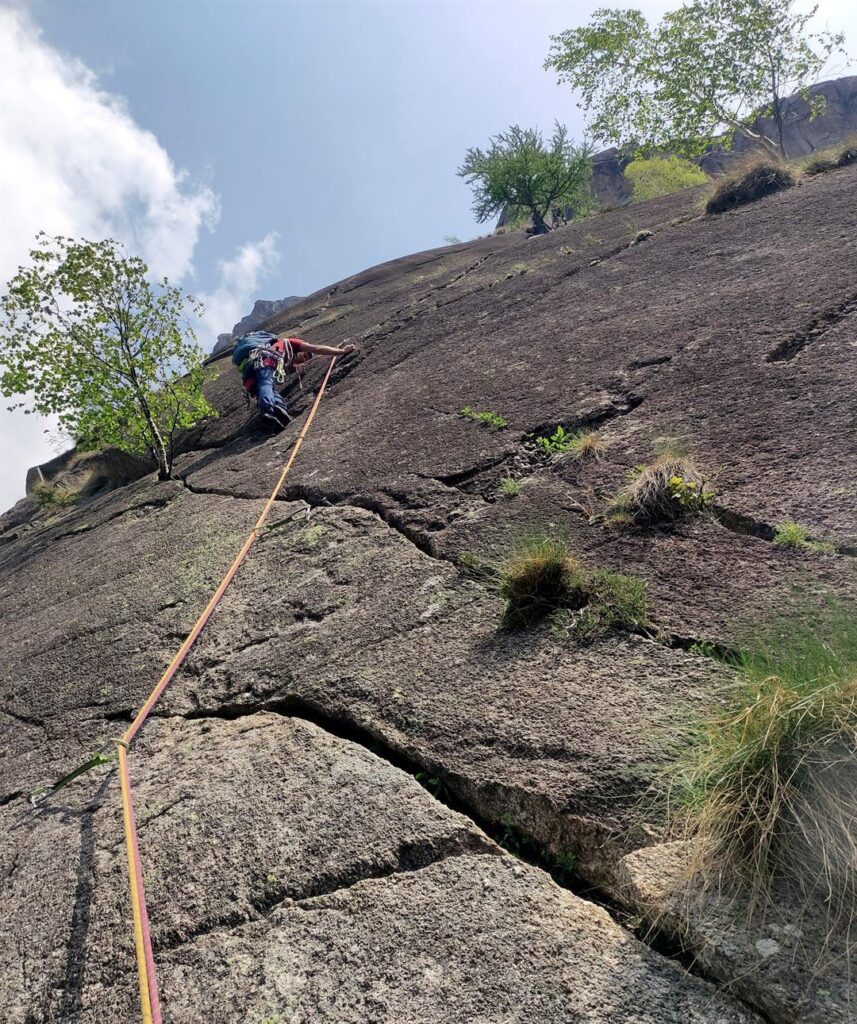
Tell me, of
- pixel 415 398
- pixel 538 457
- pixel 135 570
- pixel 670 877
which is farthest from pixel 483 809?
pixel 415 398

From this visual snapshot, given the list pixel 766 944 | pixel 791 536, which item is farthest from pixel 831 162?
pixel 766 944

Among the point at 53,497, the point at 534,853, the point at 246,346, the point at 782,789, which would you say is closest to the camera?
the point at 782,789

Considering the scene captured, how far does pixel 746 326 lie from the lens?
4543 millimetres

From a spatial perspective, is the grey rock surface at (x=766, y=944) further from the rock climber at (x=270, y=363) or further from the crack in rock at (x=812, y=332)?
the rock climber at (x=270, y=363)

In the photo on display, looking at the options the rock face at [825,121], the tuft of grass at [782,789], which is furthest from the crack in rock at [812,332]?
the rock face at [825,121]

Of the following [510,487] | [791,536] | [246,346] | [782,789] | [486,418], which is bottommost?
[782,789]

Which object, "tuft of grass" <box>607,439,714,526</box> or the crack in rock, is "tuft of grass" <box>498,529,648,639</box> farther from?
the crack in rock

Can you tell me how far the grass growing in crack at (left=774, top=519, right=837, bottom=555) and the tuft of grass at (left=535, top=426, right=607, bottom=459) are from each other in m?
1.28

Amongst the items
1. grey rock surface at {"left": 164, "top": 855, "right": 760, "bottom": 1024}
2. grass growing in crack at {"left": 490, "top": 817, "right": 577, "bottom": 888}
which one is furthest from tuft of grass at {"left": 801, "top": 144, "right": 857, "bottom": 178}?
grey rock surface at {"left": 164, "top": 855, "right": 760, "bottom": 1024}

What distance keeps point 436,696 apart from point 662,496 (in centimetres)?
151

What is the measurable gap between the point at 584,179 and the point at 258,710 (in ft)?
73.1

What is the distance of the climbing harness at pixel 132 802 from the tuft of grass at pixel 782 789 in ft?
4.97

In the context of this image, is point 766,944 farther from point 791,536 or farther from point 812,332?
point 812,332

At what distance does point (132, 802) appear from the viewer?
8.52 feet
